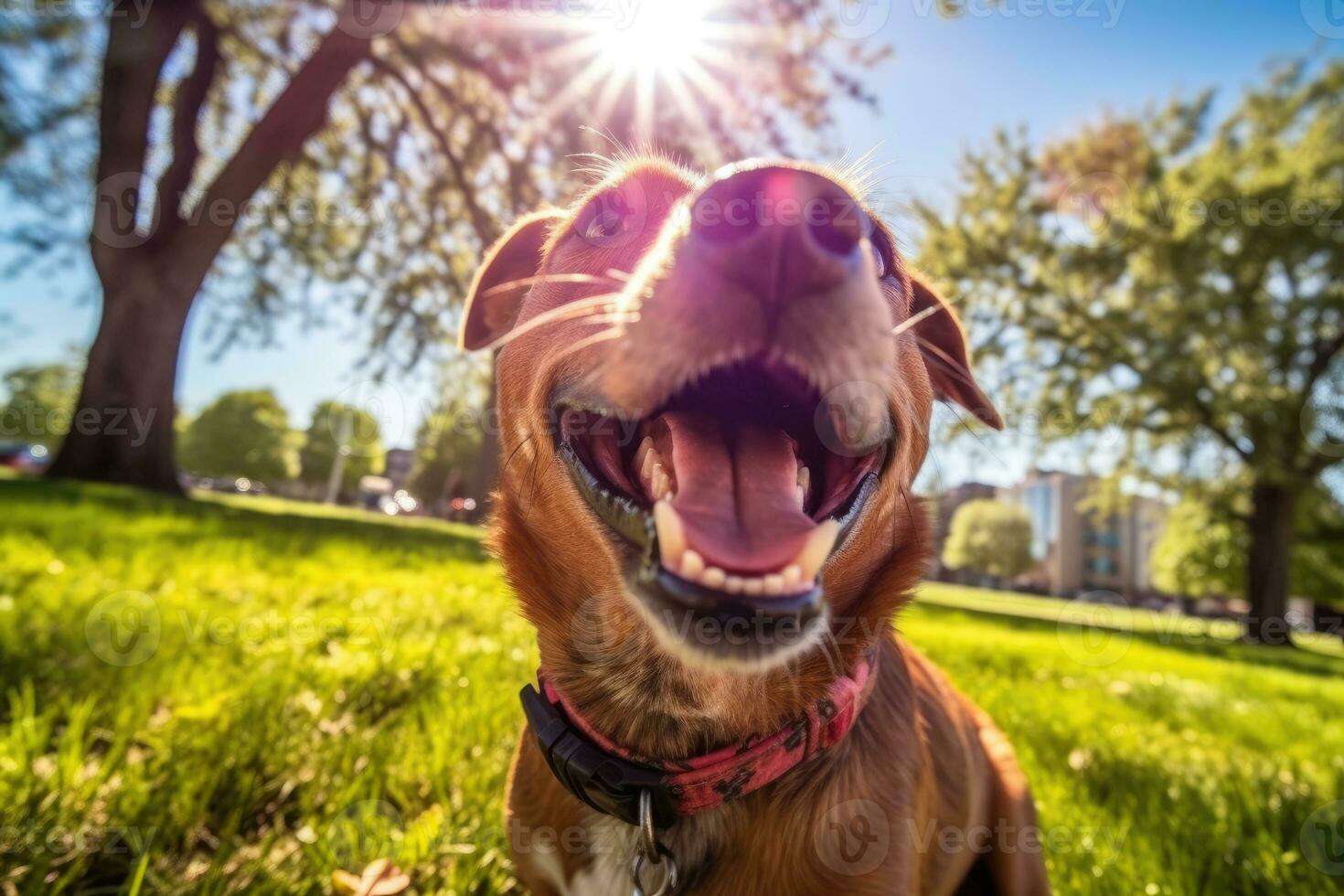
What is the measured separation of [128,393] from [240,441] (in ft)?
192

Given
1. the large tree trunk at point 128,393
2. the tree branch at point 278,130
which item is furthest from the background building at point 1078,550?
the large tree trunk at point 128,393

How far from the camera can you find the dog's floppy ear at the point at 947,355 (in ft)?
8.59

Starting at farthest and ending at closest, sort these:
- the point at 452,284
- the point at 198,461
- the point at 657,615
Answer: the point at 198,461 → the point at 452,284 → the point at 657,615

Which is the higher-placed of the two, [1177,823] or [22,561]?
[22,561]

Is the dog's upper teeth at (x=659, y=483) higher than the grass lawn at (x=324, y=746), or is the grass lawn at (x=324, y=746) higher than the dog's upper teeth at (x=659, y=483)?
the dog's upper teeth at (x=659, y=483)

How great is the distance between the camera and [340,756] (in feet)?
8.52

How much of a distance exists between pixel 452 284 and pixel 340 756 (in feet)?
47.2

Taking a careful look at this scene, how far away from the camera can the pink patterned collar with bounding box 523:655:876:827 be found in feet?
→ 5.77

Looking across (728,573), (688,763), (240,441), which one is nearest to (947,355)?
(728,573)

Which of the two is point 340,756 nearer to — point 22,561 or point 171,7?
point 22,561

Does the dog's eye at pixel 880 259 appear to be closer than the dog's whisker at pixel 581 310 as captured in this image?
No

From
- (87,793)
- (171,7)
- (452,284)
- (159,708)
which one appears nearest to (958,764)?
(87,793)

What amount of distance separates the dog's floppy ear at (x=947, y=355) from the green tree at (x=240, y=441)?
70.2m

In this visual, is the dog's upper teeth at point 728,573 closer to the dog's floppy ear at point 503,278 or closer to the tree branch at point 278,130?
the dog's floppy ear at point 503,278
